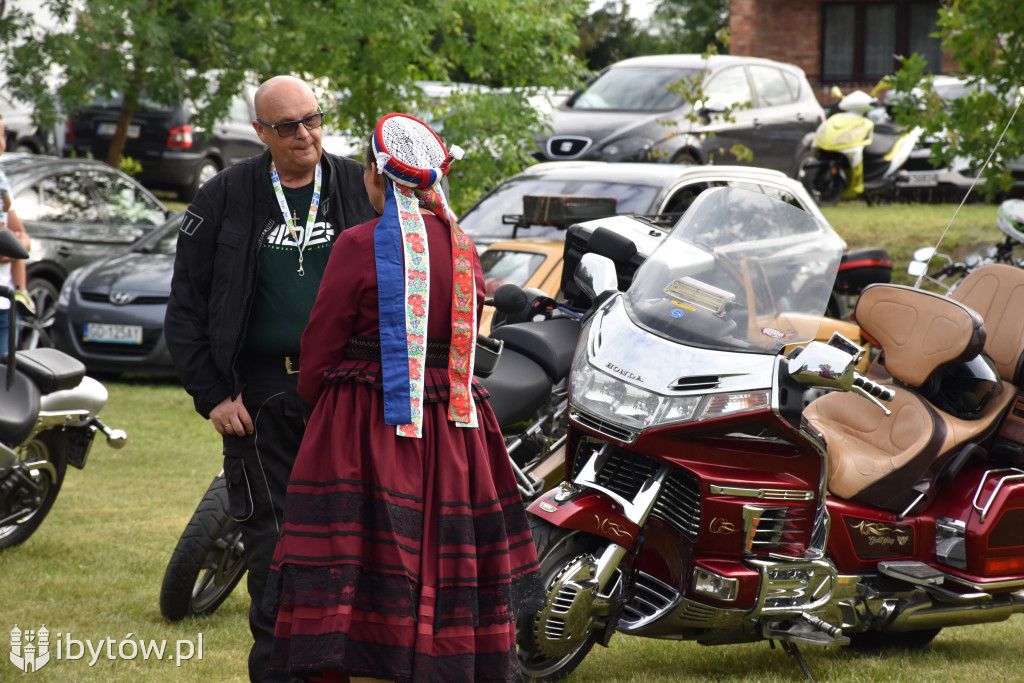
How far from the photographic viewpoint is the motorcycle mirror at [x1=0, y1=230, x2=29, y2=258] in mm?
5242

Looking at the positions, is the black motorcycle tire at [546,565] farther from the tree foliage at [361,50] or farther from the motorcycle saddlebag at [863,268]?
the tree foliage at [361,50]

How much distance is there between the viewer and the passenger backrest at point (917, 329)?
464cm

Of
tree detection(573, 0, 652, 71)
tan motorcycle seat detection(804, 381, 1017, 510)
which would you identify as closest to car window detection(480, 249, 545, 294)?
tan motorcycle seat detection(804, 381, 1017, 510)

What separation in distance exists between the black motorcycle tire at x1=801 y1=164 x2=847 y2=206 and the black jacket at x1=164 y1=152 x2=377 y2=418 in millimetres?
11234

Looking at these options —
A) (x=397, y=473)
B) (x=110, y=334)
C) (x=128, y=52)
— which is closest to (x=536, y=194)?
(x=110, y=334)

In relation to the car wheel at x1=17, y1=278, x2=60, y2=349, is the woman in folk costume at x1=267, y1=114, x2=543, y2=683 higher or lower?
higher

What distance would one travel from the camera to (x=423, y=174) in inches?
134

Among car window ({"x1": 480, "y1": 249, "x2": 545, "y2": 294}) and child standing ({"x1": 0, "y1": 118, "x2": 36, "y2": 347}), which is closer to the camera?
child standing ({"x1": 0, "y1": 118, "x2": 36, "y2": 347})

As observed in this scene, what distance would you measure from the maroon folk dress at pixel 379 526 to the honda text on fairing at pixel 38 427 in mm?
2487

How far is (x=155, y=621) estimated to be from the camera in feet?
16.5

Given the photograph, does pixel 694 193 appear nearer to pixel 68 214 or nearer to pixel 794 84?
pixel 68 214

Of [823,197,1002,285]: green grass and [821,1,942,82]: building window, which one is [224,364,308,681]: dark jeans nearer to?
[823,197,1002,285]: green grass

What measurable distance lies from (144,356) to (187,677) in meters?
6.16

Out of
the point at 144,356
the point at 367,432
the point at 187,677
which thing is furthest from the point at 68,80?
the point at 367,432
